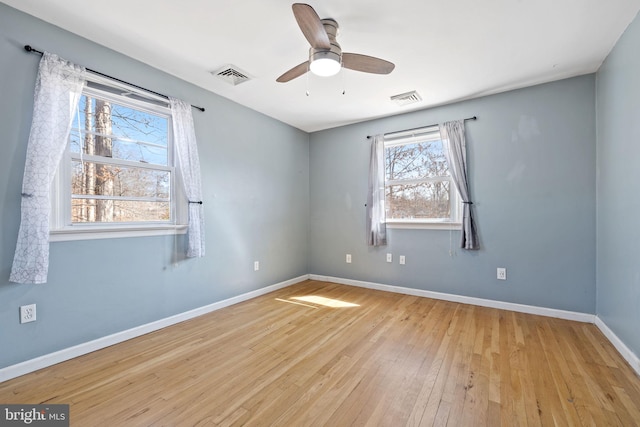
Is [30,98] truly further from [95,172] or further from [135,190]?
[135,190]

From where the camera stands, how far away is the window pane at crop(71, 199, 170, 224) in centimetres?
228

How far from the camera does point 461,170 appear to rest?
3.35 meters

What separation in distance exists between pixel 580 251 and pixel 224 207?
384 centimetres

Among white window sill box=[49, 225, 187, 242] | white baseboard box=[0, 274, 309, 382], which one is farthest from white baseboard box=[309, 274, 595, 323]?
white window sill box=[49, 225, 187, 242]

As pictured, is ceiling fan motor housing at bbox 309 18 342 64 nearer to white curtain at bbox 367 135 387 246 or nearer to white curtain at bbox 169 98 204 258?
white curtain at bbox 169 98 204 258

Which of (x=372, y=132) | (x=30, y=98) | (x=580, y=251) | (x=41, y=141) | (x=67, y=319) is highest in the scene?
(x=372, y=132)

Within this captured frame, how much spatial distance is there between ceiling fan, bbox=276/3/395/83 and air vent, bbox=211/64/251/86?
0.68m

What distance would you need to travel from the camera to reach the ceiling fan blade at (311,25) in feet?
5.04

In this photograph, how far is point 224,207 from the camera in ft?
11.1

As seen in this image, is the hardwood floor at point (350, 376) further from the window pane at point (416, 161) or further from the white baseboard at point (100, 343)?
the window pane at point (416, 161)

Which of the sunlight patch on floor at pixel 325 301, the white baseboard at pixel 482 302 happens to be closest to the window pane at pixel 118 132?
the sunlight patch on floor at pixel 325 301

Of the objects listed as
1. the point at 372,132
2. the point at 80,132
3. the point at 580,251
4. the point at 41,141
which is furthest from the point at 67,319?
the point at 580,251

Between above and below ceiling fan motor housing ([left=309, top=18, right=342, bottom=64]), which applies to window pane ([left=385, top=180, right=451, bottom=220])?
below

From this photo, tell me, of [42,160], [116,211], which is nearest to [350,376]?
[116,211]
